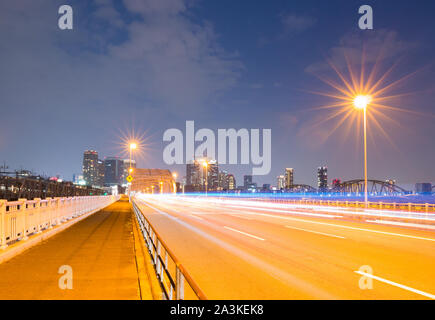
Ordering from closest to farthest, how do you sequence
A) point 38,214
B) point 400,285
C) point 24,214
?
point 400,285, point 24,214, point 38,214

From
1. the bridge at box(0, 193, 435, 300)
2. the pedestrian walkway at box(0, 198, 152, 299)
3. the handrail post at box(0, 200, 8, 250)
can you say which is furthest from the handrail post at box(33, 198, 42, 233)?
the handrail post at box(0, 200, 8, 250)

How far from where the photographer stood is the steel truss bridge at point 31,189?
2467 centimetres

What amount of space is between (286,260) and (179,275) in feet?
20.1

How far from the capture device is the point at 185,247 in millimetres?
12094

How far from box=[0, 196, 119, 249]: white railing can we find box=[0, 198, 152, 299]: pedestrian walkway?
733 mm

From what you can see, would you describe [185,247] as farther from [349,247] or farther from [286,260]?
[349,247]

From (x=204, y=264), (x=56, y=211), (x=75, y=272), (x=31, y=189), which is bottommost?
(x=204, y=264)

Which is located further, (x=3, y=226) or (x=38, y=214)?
(x=38, y=214)

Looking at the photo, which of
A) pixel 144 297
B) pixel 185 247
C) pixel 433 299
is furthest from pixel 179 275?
pixel 185 247

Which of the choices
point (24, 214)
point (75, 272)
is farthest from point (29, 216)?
point (75, 272)

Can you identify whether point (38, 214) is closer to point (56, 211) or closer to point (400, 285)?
point (56, 211)

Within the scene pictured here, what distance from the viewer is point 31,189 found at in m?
29.0

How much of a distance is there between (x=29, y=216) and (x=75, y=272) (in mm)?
5857
